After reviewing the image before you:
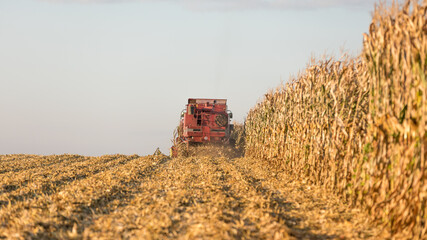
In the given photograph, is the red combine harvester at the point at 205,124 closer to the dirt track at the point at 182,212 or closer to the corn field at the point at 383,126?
the dirt track at the point at 182,212

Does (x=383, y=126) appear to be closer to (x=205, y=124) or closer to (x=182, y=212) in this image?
(x=182, y=212)

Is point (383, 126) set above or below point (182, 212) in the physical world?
above

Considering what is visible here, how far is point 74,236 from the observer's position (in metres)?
6.73

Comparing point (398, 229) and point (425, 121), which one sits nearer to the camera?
point (425, 121)

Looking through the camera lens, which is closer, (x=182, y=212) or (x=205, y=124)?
(x=182, y=212)

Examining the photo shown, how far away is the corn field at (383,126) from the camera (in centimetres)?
654

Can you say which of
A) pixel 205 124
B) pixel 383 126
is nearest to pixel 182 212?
pixel 383 126

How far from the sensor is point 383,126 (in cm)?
729

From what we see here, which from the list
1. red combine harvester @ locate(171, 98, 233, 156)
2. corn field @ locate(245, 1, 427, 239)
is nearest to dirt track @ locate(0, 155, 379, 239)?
corn field @ locate(245, 1, 427, 239)

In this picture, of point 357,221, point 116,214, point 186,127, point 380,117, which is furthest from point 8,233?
point 186,127

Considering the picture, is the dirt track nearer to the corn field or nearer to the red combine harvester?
the corn field

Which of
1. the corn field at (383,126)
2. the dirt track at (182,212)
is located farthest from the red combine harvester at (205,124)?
the corn field at (383,126)

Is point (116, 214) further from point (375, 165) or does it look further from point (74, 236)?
point (375, 165)

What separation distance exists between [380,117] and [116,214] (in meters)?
5.05
